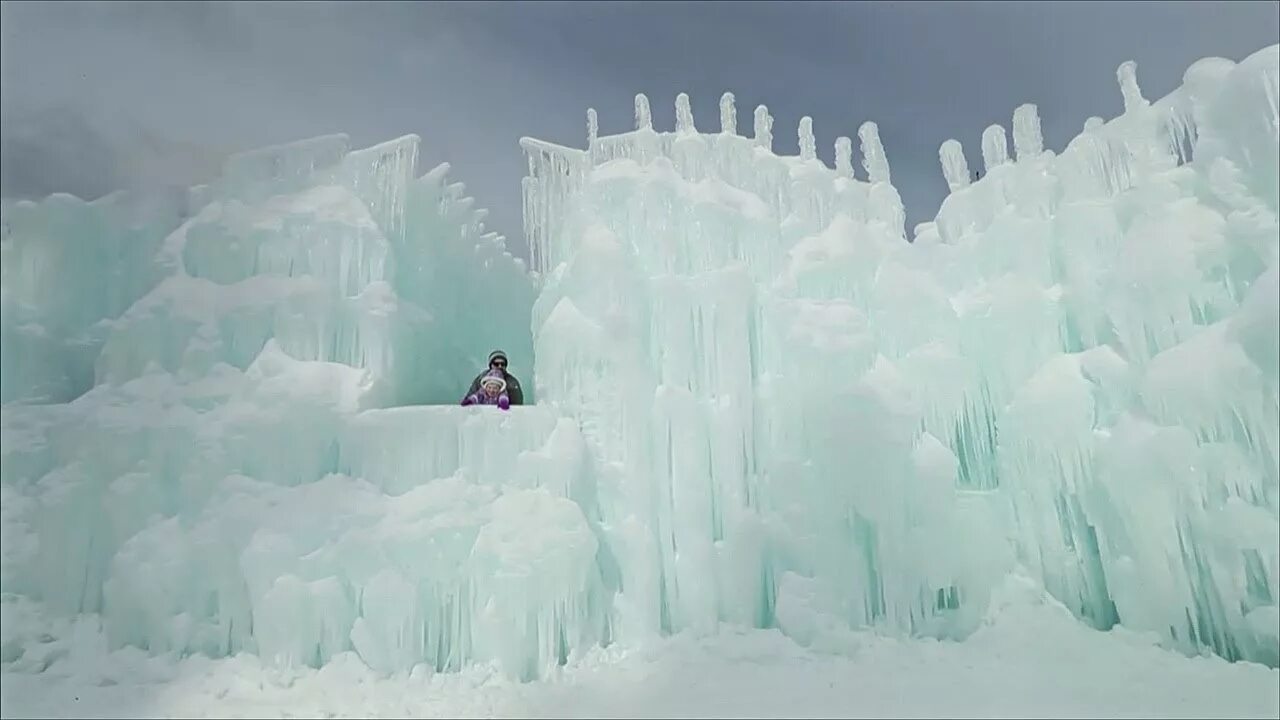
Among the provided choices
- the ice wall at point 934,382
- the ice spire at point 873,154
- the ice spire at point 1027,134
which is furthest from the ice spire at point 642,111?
the ice spire at point 1027,134

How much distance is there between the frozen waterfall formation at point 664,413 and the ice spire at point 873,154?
133cm

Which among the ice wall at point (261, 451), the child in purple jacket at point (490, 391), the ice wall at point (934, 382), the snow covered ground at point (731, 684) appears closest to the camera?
the snow covered ground at point (731, 684)

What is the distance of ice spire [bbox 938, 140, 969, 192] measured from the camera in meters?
13.8

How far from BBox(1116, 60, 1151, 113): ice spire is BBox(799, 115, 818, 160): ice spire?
13.9 feet

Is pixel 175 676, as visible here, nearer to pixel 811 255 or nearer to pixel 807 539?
pixel 807 539

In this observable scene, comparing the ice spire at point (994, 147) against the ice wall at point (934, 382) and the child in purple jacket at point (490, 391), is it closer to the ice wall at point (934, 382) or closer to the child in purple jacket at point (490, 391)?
the ice wall at point (934, 382)

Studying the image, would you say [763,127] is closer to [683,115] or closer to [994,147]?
[683,115]

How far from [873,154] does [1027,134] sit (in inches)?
89.8

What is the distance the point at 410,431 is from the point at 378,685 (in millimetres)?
2732

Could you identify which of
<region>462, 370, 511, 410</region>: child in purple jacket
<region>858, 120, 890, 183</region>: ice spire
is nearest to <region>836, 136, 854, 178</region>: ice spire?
<region>858, 120, 890, 183</region>: ice spire

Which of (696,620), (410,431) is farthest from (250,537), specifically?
(696,620)

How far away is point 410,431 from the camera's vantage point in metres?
9.74

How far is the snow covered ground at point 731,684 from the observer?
7.84 metres

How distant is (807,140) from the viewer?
44.0 feet
